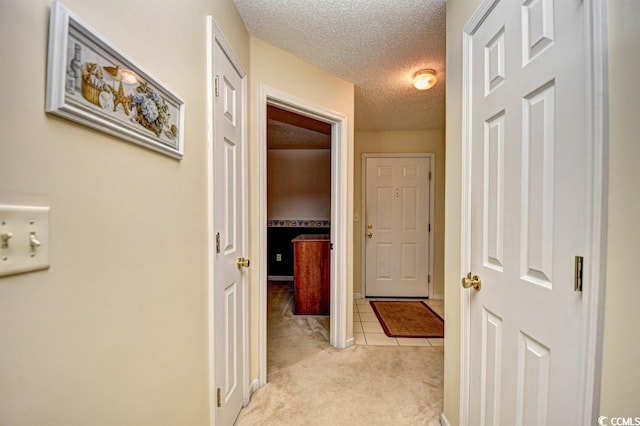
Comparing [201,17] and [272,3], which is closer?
[201,17]

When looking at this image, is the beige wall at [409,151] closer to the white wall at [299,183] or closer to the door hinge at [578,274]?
the white wall at [299,183]

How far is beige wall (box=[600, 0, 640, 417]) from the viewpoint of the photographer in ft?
1.89

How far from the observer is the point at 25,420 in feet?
1.59

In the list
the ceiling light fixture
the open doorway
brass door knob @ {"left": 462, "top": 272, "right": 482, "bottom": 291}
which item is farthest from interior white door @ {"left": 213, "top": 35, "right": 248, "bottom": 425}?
the ceiling light fixture

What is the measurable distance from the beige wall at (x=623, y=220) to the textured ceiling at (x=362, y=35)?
116 centimetres

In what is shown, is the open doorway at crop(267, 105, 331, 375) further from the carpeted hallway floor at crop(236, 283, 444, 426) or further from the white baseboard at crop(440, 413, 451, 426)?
the white baseboard at crop(440, 413, 451, 426)

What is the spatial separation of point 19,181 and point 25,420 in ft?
1.40

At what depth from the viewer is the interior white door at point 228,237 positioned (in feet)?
4.28

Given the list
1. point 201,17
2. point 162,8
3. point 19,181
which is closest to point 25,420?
point 19,181

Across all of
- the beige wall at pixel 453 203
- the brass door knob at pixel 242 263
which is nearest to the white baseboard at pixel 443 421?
the beige wall at pixel 453 203

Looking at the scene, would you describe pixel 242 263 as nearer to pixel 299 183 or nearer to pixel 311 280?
pixel 311 280

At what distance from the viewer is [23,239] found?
0.48m

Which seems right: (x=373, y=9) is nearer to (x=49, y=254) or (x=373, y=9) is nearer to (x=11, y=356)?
(x=49, y=254)

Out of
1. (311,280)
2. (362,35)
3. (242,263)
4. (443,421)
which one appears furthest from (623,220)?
(311,280)
